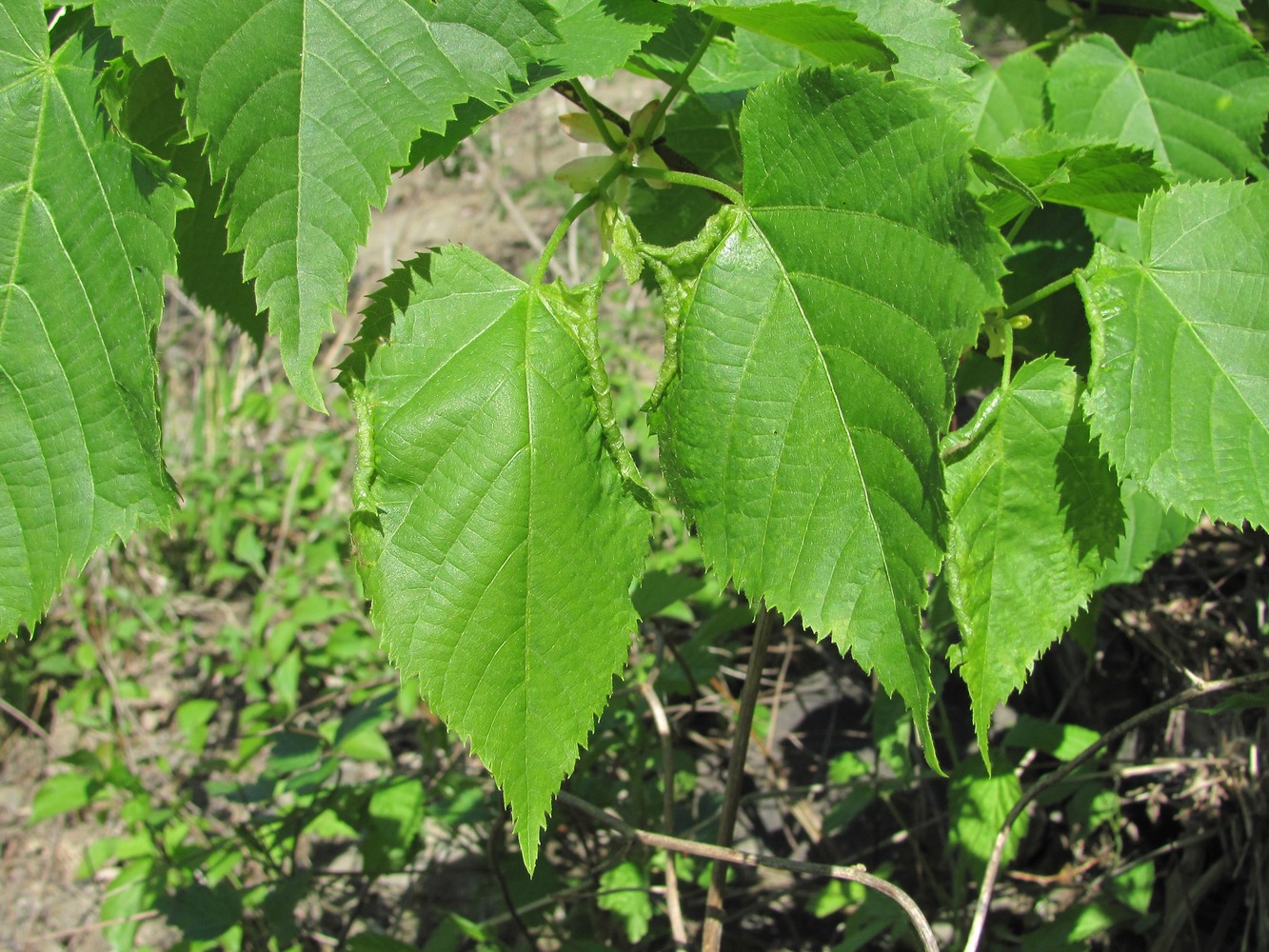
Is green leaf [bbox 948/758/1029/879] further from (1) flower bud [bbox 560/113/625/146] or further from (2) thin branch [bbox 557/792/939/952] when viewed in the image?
(1) flower bud [bbox 560/113/625/146]

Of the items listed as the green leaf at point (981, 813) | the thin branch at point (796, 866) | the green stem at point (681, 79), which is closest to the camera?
the green stem at point (681, 79)

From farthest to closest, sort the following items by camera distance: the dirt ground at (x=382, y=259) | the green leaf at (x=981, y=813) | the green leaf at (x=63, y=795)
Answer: the dirt ground at (x=382, y=259) → the green leaf at (x=63, y=795) → the green leaf at (x=981, y=813)

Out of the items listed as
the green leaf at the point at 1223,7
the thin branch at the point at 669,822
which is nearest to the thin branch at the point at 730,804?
the thin branch at the point at 669,822

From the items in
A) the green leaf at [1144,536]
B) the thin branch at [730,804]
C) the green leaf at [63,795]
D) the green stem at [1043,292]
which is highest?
the green stem at [1043,292]

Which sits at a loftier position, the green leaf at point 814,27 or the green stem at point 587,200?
the green leaf at point 814,27

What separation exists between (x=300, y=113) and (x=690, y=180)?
13.8 inches

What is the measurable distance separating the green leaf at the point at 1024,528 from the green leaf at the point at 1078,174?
18 centimetres

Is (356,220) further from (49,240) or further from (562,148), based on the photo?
(562,148)

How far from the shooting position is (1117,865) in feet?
6.13

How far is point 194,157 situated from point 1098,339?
0.91m

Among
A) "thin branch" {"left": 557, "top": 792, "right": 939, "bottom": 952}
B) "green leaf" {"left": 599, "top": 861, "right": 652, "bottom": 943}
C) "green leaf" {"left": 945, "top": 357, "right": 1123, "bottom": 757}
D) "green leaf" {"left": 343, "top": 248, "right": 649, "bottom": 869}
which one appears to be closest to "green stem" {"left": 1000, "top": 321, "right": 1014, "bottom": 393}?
"green leaf" {"left": 945, "top": 357, "right": 1123, "bottom": 757}

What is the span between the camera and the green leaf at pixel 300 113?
30.0 inches

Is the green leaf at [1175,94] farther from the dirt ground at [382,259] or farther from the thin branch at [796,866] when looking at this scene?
the dirt ground at [382,259]

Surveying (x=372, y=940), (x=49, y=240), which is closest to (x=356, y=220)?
(x=49, y=240)
